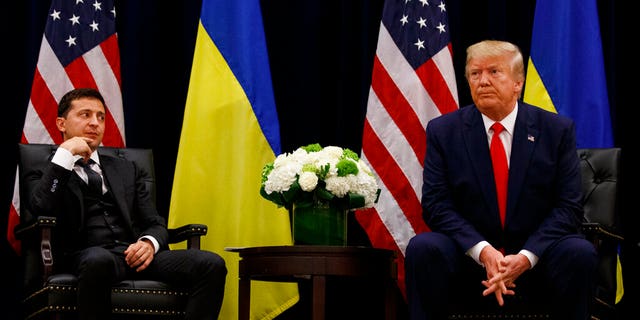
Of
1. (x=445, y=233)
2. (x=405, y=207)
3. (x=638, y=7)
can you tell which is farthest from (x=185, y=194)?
(x=638, y=7)

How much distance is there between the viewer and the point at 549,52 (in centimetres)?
487

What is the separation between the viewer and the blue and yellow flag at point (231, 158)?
476cm

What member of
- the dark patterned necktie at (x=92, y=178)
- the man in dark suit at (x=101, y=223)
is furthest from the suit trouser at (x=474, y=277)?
the dark patterned necktie at (x=92, y=178)

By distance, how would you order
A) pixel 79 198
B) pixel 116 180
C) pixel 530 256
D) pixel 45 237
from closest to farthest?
pixel 530 256 → pixel 45 237 → pixel 79 198 → pixel 116 180

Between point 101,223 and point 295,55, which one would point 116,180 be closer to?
point 101,223

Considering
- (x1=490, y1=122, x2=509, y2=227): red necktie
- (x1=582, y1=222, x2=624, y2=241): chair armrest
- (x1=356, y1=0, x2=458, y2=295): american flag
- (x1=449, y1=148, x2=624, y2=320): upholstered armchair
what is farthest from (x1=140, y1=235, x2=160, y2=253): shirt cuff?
(x1=582, y1=222, x2=624, y2=241): chair armrest

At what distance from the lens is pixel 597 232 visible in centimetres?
376

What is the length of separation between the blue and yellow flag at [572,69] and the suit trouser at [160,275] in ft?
6.52

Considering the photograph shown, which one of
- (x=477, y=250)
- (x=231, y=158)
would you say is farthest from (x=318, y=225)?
(x=231, y=158)

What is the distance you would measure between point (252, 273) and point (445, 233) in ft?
2.87

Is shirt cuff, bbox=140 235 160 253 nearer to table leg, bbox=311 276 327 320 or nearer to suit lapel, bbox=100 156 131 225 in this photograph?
suit lapel, bbox=100 156 131 225

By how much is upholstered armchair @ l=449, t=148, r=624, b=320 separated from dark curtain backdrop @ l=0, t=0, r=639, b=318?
942mm

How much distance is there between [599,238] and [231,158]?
1960 millimetres

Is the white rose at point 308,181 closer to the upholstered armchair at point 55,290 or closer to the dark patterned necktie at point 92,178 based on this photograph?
the upholstered armchair at point 55,290
